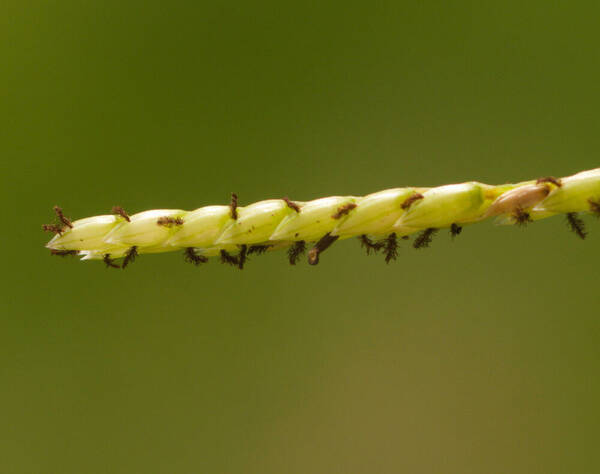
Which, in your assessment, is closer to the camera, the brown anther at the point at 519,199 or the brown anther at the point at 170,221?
the brown anther at the point at 519,199

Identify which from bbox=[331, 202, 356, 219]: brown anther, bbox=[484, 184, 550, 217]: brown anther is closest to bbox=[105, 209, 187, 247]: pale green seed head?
bbox=[331, 202, 356, 219]: brown anther

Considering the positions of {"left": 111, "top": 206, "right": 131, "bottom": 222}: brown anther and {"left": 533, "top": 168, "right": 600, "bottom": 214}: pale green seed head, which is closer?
{"left": 533, "top": 168, "right": 600, "bottom": 214}: pale green seed head

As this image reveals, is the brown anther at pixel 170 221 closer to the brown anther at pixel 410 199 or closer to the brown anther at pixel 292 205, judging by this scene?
the brown anther at pixel 292 205

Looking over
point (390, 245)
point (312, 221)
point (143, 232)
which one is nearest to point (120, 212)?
point (143, 232)

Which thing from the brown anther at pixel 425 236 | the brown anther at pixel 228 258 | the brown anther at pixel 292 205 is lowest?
the brown anther at pixel 228 258

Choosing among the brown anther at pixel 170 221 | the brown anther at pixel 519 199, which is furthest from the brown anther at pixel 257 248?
the brown anther at pixel 519 199

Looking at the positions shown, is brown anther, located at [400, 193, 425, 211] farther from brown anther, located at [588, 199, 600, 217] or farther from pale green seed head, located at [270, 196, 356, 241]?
brown anther, located at [588, 199, 600, 217]

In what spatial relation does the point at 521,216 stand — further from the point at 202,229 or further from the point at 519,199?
the point at 202,229
